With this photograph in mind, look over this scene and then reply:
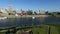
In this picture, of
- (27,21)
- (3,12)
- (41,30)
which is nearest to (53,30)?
(41,30)

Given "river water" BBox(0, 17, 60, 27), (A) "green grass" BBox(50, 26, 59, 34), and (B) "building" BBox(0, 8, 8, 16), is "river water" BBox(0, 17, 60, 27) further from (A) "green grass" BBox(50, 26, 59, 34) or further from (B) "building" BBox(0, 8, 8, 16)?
(A) "green grass" BBox(50, 26, 59, 34)

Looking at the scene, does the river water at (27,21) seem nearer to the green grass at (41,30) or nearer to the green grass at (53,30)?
the green grass at (41,30)

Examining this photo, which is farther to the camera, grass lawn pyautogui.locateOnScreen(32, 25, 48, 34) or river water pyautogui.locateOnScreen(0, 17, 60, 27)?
river water pyautogui.locateOnScreen(0, 17, 60, 27)

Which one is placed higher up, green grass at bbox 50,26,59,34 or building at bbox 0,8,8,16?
building at bbox 0,8,8,16

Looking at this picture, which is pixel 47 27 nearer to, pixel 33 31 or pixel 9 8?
pixel 33 31

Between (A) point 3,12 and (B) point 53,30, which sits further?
(A) point 3,12

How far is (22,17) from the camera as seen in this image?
11.1 feet

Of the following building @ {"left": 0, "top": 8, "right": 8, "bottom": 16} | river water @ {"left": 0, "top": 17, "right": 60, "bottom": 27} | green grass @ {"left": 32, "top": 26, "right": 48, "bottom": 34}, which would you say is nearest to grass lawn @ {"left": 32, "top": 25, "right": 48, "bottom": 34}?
green grass @ {"left": 32, "top": 26, "right": 48, "bottom": 34}

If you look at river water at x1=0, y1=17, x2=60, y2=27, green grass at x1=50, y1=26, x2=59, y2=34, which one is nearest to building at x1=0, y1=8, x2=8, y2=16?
river water at x1=0, y1=17, x2=60, y2=27

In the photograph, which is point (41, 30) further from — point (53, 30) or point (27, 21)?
point (27, 21)

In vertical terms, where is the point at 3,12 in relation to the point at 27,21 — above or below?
above

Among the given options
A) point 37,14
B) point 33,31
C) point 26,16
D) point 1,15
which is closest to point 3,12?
point 1,15

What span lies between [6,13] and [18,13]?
1.09 feet

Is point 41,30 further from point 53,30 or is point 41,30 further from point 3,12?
point 3,12
